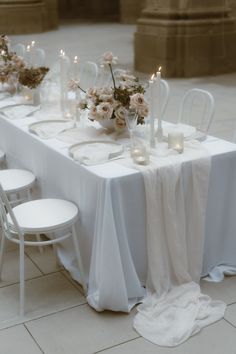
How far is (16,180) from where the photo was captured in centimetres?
334

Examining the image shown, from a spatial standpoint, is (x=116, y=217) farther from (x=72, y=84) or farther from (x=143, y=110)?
(x=72, y=84)

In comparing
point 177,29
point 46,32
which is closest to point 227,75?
point 177,29

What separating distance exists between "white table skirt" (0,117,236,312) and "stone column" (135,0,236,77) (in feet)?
19.4

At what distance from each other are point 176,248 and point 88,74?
3.09 meters

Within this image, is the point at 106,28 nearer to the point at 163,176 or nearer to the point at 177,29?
the point at 177,29

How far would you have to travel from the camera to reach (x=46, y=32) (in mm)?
15562

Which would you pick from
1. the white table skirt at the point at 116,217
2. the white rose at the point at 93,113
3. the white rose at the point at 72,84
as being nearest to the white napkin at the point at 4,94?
the white rose at the point at 72,84

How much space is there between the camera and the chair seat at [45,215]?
2650 millimetres

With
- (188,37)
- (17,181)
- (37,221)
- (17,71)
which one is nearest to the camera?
(37,221)

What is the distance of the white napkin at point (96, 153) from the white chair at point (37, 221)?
0.87 ft

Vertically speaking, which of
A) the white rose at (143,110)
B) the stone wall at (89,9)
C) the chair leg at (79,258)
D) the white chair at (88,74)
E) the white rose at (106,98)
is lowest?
the stone wall at (89,9)

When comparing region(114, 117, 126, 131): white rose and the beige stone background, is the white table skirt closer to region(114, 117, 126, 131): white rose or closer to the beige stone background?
region(114, 117, 126, 131): white rose

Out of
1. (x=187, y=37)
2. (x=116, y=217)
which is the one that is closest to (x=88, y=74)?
(x=116, y=217)

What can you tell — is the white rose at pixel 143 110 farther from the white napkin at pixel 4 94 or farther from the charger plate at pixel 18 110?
the white napkin at pixel 4 94
